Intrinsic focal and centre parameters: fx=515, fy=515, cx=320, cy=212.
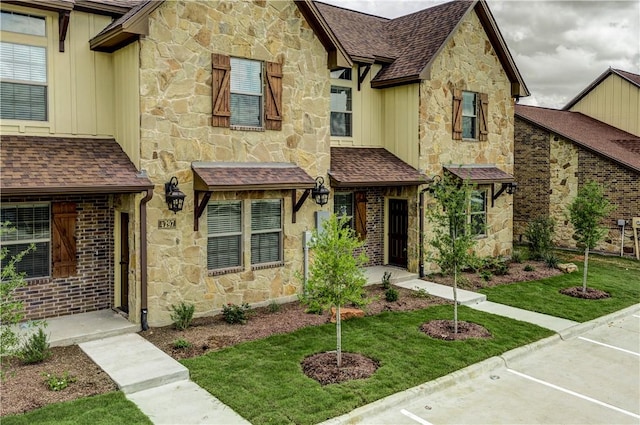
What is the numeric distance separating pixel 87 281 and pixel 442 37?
476 inches

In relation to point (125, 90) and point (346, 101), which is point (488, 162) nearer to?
point (346, 101)

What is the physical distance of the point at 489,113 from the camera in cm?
1739

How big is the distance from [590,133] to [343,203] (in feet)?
44.5

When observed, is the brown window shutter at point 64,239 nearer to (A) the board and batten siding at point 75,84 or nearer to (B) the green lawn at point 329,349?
(A) the board and batten siding at point 75,84

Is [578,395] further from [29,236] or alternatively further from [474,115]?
[474,115]

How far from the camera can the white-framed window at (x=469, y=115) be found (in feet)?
55.1

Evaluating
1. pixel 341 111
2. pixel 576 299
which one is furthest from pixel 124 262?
pixel 576 299

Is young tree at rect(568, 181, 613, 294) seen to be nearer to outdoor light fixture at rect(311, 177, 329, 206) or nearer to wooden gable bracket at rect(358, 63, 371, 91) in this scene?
outdoor light fixture at rect(311, 177, 329, 206)

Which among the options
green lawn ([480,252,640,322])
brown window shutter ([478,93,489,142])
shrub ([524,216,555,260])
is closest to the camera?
green lawn ([480,252,640,322])

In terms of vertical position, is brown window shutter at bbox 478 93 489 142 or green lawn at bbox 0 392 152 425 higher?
brown window shutter at bbox 478 93 489 142

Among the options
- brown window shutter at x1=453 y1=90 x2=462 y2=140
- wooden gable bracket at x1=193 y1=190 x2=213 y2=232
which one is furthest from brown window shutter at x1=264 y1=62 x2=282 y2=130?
brown window shutter at x1=453 y1=90 x2=462 y2=140

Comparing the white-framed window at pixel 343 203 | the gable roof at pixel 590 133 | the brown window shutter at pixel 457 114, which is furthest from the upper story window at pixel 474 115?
the gable roof at pixel 590 133

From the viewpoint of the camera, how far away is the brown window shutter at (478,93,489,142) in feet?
55.8

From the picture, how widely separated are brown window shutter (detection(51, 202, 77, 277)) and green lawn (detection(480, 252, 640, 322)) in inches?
396
